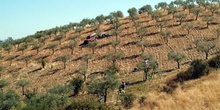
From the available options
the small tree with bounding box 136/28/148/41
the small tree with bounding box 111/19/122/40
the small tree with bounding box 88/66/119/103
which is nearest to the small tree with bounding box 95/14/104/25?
the small tree with bounding box 111/19/122/40

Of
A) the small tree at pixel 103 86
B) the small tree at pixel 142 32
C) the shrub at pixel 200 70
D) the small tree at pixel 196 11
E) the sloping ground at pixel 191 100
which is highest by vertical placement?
the small tree at pixel 196 11

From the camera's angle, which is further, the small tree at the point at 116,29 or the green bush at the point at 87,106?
the small tree at the point at 116,29

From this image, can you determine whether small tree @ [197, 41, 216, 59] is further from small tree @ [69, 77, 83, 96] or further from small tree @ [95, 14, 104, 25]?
small tree @ [95, 14, 104, 25]

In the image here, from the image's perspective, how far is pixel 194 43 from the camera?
60656 mm

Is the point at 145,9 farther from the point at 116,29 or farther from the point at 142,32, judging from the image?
the point at 142,32

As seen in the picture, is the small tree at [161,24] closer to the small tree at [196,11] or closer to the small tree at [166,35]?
the small tree at [166,35]

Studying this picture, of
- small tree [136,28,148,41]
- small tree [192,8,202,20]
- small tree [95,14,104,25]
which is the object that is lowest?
small tree [136,28,148,41]

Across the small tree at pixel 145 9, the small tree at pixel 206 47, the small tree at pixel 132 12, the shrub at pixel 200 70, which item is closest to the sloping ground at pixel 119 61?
the small tree at pixel 206 47

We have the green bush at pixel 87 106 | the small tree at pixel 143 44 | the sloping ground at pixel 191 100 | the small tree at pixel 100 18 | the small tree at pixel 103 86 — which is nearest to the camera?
the sloping ground at pixel 191 100

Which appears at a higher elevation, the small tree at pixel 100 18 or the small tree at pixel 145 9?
the small tree at pixel 145 9

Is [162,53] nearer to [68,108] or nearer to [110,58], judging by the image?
[110,58]

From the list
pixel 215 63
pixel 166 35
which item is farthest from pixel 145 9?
pixel 215 63

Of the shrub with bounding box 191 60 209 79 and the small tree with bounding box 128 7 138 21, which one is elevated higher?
the small tree with bounding box 128 7 138 21

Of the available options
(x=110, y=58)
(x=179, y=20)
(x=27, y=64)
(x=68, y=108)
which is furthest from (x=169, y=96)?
(x=179, y=20)
